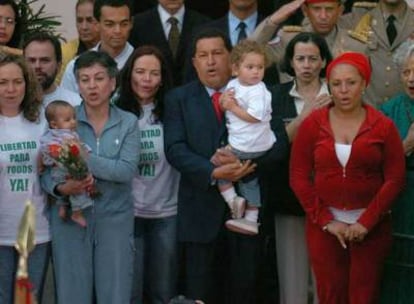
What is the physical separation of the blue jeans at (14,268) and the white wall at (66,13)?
153 inches

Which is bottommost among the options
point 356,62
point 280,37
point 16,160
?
point 16,160

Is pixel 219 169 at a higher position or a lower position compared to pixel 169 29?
lower

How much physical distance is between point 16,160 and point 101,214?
61 centimetres

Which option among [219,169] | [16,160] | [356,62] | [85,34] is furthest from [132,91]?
[356,62]

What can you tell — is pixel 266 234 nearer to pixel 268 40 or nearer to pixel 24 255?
pixel 268 40

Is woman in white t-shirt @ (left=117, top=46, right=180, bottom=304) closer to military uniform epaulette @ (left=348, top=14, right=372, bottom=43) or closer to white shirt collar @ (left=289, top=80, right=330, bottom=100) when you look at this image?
white shirt collar @ (left=289, top=80, right=330, bottom=100)

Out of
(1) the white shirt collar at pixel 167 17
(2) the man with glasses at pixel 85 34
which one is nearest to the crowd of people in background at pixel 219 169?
(1) the white shirt collar at pixel 167 17

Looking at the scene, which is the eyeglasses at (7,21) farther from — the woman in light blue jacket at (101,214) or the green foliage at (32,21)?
the woman in light blue jacket at (101,214)

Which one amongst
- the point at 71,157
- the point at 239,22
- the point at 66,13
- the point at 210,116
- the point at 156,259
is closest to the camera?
the point at 71,157

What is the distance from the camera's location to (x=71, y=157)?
703 cm

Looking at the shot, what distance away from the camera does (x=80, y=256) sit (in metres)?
7.41

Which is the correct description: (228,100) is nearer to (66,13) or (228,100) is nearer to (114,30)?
(114,30)

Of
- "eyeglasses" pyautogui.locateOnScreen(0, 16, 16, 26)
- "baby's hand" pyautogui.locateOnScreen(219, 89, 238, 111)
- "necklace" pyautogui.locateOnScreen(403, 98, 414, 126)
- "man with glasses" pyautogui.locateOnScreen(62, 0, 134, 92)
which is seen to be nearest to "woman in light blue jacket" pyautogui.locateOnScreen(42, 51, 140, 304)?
"baby's hand" pyautogui.locateOnScreen(219, 89, 238, 111)

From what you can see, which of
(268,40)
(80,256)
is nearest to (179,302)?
(80,256)
